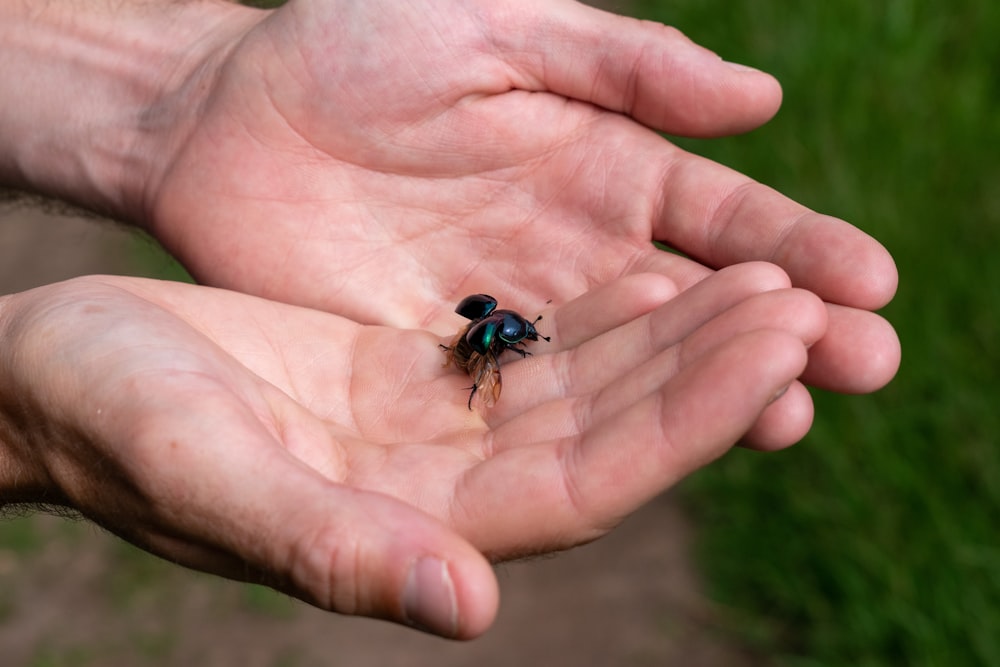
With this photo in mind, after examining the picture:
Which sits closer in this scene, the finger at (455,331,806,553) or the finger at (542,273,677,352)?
the finger at (455,331,806,553)

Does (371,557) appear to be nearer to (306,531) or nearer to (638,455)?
(306,531)

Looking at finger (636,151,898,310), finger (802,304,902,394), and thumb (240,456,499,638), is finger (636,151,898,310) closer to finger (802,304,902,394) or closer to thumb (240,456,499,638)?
finger (802,304,902,394)

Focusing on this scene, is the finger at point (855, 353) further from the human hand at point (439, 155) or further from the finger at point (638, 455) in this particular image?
the human hand at point (439, 155)

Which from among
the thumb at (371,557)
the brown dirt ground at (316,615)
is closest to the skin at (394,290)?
the thumb at (371,557)

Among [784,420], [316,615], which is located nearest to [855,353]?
[784,420]

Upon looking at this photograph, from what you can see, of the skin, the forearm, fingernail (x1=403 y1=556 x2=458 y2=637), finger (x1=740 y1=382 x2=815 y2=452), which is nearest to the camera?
fingernail (x1=403 y1=556 x2=458 y2=637)

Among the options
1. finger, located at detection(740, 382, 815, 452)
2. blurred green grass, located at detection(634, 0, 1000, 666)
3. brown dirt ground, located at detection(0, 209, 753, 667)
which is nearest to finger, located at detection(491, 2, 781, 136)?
finger, located at detection(740, 382, 815, 452)
